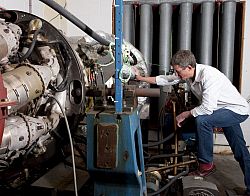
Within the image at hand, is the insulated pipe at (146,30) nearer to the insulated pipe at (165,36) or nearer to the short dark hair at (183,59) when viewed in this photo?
the insulated pipe at (165,36)

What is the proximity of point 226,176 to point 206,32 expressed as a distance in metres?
1.55

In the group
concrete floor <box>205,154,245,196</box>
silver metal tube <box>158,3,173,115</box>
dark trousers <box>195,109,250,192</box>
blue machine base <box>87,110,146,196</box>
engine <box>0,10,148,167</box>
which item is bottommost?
concrete floor <box>205,154,245,196</box>

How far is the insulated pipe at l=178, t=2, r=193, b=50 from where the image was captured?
10.9 ft

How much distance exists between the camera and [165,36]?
133 inches

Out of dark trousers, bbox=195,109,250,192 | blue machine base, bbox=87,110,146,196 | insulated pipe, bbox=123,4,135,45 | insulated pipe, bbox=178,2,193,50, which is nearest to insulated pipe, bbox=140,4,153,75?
insulated pipe, bbox=123,4,135,45

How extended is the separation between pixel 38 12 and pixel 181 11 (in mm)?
1534

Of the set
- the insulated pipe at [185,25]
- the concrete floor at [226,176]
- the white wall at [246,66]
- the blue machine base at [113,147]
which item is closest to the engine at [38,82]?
the blue machine base at [113,147]

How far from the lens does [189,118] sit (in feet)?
8.26

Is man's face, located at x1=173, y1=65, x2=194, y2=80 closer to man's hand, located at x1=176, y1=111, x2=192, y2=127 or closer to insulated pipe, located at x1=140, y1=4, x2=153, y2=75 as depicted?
man's hand, located at x1=176, y1=111, x2=192, y2=127

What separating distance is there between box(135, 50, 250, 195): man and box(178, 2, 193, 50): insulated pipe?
1.09 m

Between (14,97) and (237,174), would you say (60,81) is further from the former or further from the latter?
(237,174)

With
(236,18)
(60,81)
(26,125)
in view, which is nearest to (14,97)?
(26,125)

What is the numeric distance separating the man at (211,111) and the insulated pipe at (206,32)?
1060 millimetres

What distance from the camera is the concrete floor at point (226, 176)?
2.45m
